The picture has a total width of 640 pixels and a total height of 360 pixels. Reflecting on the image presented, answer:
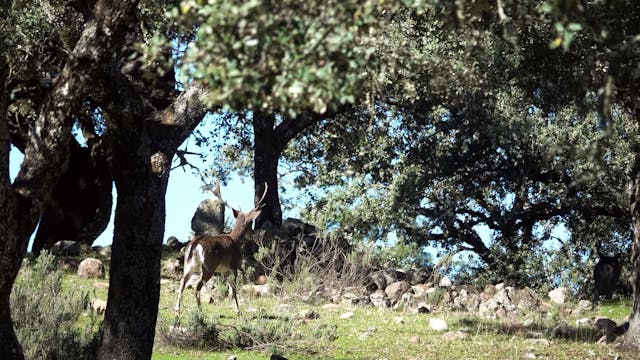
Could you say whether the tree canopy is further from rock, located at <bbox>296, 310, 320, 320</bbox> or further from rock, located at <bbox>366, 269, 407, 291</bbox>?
rock, located at <bbox>296, 310, 320, 320</bbox>

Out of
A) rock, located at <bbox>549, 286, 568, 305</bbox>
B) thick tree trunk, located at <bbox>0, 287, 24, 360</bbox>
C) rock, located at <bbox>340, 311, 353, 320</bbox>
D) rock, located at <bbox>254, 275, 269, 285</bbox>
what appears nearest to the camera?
thick tree trunk, located at <bbox>0, 287, 24, 360</bbox>

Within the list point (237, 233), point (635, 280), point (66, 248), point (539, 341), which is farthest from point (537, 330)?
point (66, 248)

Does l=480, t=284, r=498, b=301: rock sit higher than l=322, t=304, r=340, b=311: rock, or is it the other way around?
l=480, t=284, r=498, b=301: rock

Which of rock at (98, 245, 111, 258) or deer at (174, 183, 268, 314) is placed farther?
rock at (98, 245, 111, 258)

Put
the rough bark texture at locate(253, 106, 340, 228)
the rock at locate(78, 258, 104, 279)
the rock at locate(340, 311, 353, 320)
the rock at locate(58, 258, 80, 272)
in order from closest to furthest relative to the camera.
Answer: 1. the rock at locate(340, 311, 353, 320)
2. the rock at locate(78, 258, 104, 279)
3. the rock at locate(58, 258, 80, 272)
4. the rough bark texture at locate(253, 106, 340, 228)

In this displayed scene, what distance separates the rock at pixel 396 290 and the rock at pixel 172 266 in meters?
5.79

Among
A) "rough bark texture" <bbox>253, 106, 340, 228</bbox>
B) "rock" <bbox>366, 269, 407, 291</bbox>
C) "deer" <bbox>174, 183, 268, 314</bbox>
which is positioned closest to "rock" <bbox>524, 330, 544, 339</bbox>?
"deer" <bbox>174, 183, 268, 314</bbox>

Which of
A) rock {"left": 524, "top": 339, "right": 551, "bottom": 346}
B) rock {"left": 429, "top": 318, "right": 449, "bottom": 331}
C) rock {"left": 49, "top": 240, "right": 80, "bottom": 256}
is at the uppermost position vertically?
rock {"left": 49, "top": 240, "right": 80, "bottom": 256}

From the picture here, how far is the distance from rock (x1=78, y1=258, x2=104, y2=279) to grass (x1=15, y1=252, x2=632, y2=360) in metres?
3.85

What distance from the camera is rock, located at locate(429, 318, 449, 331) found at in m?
17.6

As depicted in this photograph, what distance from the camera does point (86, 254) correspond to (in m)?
25.5

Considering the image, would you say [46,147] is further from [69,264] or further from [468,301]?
[69,264]

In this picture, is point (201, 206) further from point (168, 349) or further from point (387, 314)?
point (168, 349)

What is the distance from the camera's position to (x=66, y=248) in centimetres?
2562
